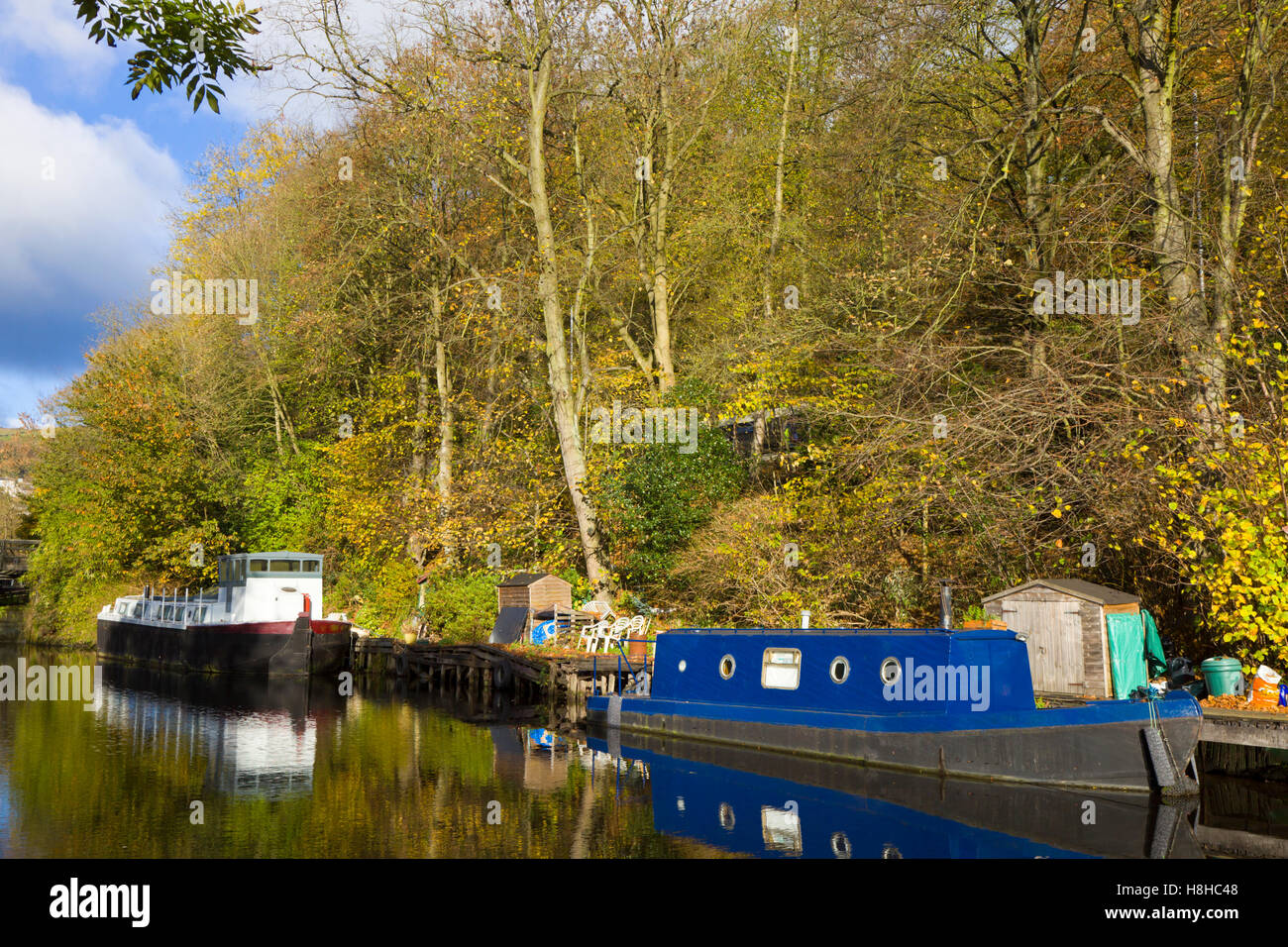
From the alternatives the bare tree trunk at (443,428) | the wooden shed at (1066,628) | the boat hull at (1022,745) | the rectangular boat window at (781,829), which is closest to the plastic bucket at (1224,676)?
the wooden shed at (1066,628)

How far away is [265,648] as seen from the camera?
30000 millimetres

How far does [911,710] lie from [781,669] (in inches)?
98.2

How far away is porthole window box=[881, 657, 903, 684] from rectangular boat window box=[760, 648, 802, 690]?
5.72 ft

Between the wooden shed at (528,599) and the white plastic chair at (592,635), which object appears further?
the wooden shed at (528,599)

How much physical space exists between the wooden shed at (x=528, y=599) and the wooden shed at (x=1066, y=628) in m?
13.3

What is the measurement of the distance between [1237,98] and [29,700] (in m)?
30.5

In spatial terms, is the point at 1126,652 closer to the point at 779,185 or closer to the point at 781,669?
the point at 781,669

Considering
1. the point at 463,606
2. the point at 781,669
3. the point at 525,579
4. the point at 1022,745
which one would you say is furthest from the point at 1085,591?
the point at 463,606

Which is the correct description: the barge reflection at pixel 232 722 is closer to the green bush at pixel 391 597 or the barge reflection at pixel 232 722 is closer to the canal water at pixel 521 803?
the canal water at pixel 521 803

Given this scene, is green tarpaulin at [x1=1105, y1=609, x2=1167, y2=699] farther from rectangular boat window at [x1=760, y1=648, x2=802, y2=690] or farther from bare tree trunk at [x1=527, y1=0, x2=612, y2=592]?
bare tree trunk at [x1=527, y1=0, x2=612, y2=592]

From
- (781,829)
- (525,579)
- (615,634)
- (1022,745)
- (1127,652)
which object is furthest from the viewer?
(525,579)

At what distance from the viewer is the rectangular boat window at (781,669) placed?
17.5 metres
